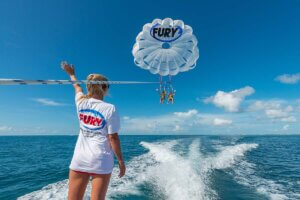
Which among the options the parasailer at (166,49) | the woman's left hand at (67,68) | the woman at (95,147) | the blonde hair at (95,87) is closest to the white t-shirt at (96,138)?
the woman at (95,147)

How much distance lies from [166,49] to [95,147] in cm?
1116

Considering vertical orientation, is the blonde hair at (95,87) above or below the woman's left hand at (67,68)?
below

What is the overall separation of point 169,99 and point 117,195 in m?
5.71

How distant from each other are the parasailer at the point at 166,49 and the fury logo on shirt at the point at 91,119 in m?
9.45

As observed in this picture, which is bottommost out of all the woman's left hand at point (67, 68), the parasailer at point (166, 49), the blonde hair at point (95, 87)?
the blonde hair at point (95, 87)

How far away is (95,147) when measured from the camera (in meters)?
2.80

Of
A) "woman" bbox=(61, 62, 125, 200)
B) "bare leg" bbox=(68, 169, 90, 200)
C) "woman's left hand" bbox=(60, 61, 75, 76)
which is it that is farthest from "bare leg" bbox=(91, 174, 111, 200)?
"woman's left hand" bbox=(60, 61, 75, 76)

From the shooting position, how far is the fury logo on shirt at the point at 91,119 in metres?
2.79

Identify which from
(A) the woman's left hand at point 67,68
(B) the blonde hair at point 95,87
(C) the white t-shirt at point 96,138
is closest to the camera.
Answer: (C) the white t-shirt at point 96,138

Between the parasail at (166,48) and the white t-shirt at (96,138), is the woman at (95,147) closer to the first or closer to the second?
the white t-shirt at (96,138)

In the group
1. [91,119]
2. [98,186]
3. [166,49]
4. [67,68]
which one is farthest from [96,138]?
[166,49]

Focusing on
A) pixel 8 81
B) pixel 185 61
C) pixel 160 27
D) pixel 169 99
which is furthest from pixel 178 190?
pixel 8 81

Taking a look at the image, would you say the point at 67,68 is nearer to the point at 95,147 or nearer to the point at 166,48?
the point at 95,147

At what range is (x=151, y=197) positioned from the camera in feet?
32.6
